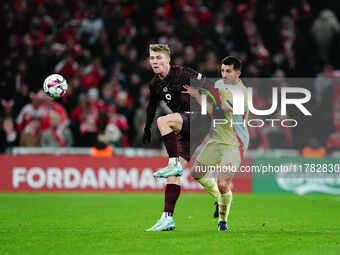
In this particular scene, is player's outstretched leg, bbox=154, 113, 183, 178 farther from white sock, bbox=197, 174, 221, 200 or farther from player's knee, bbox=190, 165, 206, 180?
white sock, bbox=197, 174, 221, 200

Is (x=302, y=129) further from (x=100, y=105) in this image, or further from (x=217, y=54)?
(x=100, y=105)

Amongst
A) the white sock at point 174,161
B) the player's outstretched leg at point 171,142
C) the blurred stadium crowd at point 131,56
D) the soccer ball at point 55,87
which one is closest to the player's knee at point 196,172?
the player's outstretched leg at point 171,142

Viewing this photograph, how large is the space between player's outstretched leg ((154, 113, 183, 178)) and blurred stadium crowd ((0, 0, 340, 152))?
27.1ft

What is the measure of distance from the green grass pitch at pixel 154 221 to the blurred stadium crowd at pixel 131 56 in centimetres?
190

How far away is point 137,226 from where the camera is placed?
33.4ft

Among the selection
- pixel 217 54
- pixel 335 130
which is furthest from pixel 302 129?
pixel 217 54

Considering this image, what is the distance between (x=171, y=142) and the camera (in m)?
8.95

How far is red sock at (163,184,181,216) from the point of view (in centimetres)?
914

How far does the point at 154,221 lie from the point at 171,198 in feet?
6.96

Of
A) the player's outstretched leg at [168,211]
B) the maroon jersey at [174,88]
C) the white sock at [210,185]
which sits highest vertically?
the maroon jersey at [174,88]

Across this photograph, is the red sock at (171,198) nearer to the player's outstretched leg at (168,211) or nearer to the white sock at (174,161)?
the player's outstretched leg at (168,211)

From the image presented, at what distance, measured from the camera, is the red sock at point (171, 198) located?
9.14 m

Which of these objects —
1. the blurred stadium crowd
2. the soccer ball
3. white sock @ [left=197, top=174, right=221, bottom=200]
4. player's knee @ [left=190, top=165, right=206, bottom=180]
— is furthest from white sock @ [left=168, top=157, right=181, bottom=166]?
the blurred stadium crowd

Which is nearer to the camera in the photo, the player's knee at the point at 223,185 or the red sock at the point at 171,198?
the red sock at the point at 171,198
